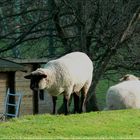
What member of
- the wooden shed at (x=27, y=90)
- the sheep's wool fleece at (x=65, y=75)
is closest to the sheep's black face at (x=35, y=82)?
the sheep's wool fleece at (x=65, y=75)

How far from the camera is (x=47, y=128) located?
11758 mm

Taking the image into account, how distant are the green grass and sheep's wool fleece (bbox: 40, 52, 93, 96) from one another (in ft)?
5.08

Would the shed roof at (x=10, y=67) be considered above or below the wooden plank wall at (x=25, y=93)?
above

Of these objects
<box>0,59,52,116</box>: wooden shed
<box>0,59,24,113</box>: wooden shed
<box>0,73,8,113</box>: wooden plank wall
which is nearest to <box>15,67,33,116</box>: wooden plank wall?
<box>0,59,52,116</box>: wooden shed

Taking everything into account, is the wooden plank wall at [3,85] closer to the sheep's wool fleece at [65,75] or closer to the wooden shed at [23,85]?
the wooden shed at [23,85]

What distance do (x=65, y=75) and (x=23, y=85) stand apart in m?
11.3

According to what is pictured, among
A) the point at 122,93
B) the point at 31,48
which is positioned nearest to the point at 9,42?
the point at 31,48

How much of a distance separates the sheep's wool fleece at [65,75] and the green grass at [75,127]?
155cm

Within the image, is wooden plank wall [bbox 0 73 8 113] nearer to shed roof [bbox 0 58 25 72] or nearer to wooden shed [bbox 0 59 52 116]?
wooden shed [bbox 0 59 52 116]

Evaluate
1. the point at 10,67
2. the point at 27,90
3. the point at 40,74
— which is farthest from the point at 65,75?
the point at 27,90

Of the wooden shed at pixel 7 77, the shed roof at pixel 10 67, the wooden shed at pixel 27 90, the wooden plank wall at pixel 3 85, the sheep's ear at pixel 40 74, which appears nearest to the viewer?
the sheep's ear at pixel 40 74

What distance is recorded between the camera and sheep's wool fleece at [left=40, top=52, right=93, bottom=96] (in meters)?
15.3

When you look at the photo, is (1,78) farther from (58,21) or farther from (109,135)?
(109,135)

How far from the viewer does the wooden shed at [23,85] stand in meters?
24.1
